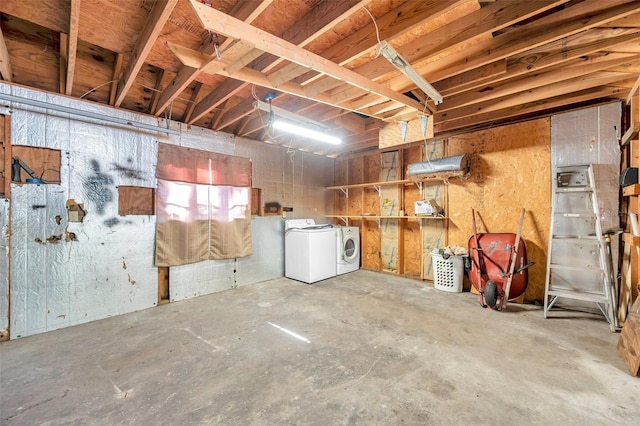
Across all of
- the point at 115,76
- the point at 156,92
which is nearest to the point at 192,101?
the point at 156,92

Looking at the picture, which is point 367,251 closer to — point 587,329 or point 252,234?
point 252,234

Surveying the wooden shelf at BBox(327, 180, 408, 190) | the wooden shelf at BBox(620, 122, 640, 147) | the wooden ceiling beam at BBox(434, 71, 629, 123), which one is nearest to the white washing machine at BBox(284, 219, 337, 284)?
the wooden shelf at BBox(327, 180, 408, 190)

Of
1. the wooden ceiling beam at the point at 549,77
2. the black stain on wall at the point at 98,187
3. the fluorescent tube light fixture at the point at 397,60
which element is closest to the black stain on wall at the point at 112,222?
the black stain on wall at the point at 98,187

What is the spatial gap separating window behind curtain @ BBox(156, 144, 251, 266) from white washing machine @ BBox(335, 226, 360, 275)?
66.1 inches

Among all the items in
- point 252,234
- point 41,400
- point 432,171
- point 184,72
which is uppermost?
point 184,72

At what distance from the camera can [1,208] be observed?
2502 millimetres

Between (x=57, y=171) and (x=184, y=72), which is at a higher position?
(x=184, y=72)

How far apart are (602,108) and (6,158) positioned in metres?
6.48

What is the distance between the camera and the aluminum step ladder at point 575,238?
2953 millimetres

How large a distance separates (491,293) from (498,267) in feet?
1.66

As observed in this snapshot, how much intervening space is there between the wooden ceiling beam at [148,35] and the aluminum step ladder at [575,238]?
418 centimetres

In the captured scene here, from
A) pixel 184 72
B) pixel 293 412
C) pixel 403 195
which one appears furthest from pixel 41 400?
pixel 403 195

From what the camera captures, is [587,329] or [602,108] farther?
[602,108]

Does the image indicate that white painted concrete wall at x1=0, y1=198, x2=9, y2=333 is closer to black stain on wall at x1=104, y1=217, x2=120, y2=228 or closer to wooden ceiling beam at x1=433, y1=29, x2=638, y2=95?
black stain on wall at x1=104, y1=217, x2=120, y2=228
